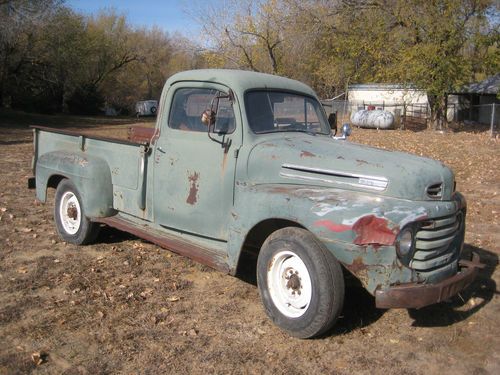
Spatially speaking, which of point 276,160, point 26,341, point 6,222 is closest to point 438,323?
point 276,160

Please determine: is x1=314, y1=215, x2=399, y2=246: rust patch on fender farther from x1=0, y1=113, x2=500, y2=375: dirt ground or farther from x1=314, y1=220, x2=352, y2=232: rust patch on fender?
x1=0, y1=113, x2=500, y2=375: dirt ground

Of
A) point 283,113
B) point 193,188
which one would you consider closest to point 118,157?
point 193,188

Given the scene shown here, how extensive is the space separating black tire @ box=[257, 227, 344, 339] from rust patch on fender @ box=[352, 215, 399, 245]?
0.96 ft

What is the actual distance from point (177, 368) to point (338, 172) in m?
1.81

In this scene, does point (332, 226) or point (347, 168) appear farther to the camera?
point (347, 168)

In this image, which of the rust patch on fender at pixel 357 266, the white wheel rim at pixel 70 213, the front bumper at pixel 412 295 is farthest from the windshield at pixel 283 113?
the white wheel rim at pixel 70 213

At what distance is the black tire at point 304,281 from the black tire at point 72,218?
269cm

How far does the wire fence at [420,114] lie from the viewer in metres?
31.7

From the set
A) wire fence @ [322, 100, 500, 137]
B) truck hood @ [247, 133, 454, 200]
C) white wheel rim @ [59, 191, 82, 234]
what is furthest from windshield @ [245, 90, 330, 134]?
wire fence @ [322, 100, 500, 137]

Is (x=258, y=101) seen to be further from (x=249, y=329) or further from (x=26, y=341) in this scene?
(x=26, y=341)

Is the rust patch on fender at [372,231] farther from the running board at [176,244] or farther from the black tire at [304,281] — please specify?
the running board at [176,244]

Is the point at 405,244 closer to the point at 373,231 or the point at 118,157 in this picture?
the point at 373,231

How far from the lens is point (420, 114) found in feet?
118

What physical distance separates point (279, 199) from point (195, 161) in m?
1.13
